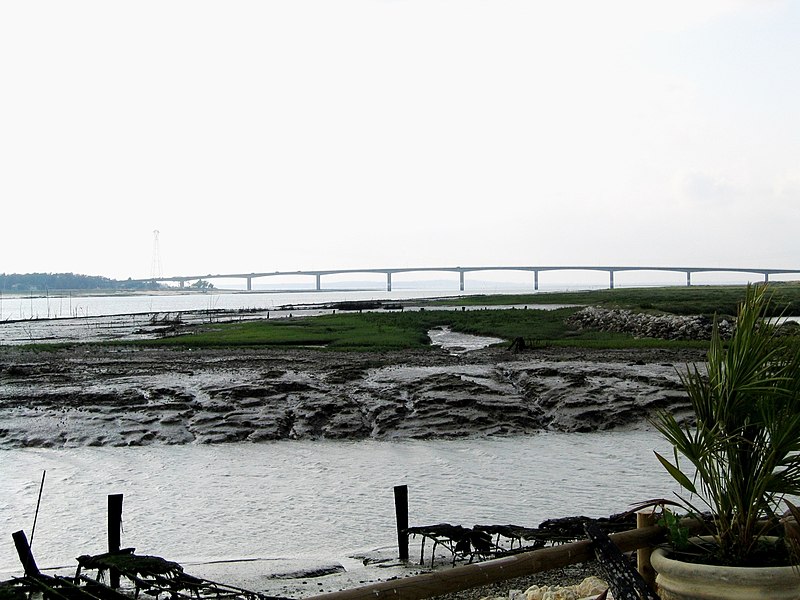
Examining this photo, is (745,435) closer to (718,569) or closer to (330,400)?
(718,569)

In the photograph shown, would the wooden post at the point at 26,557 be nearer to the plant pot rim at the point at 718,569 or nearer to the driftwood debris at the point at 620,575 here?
the driftwood debris at the point at 620,575

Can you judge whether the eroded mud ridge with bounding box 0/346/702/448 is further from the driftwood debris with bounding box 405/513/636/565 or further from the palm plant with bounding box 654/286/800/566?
the palm plant with bounding box 654/286/800/566

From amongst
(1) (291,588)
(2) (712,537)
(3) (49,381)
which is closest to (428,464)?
(1) (291,588)

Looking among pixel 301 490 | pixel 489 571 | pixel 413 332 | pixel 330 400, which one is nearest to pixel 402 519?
pixel 301 490

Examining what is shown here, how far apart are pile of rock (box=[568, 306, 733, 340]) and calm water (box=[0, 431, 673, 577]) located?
21745mm

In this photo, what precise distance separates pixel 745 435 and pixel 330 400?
17.6 meters

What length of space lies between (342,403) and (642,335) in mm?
25056

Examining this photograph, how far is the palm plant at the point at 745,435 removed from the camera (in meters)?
5.79

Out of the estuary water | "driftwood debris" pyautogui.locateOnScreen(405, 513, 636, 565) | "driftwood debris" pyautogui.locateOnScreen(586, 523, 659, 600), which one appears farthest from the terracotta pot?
the estuary water

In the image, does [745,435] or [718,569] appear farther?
[745,435]

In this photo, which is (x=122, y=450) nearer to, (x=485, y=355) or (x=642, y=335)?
(x=485, y=355)

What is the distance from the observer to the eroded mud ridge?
2047 centimetres

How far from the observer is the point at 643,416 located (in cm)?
2119

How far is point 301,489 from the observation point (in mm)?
15242
